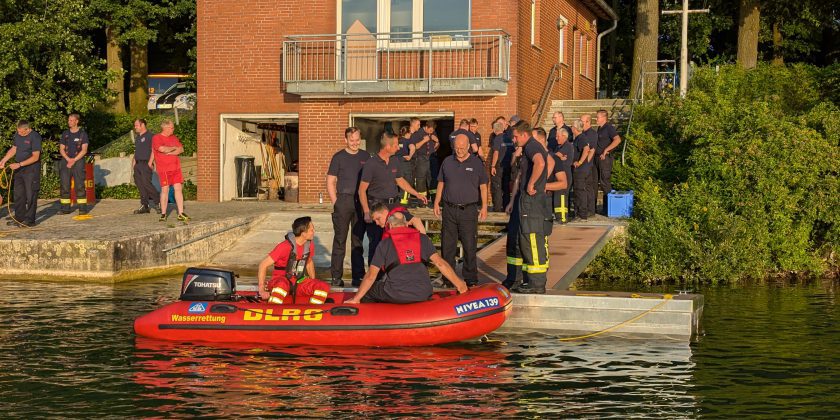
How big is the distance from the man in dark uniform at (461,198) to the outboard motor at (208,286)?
2801 millimetres

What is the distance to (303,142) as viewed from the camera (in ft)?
83.4

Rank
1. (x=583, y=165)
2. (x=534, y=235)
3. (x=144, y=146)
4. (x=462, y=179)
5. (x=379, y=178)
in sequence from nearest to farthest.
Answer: (x=534, y=235), (x=462, y=179), (x=379, y=178), (x=583, y=165), (x=144, y=146)

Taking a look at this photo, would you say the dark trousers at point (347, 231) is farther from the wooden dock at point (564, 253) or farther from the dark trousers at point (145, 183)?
the dark trousers at point (145, 183)

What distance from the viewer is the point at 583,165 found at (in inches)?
791

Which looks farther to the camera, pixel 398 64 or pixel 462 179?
pixel 398 64

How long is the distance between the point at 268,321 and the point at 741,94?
51.7 ft

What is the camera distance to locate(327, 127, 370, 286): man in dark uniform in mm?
15000

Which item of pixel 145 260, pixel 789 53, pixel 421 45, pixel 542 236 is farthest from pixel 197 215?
pixel 789 53

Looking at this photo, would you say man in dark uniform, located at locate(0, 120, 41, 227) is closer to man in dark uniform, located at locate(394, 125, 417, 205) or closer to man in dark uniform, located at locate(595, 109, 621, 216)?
man in dark uniform, located at locate(394, 125, 417, 205)

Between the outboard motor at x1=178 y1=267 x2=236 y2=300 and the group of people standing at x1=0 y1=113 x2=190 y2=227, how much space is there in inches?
284

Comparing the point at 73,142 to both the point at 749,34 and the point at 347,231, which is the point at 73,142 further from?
the point at 749,34

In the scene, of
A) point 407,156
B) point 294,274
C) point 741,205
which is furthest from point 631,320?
point 407,156

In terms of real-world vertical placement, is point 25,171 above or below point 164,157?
below

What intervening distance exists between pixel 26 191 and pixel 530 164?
10.5 metres
